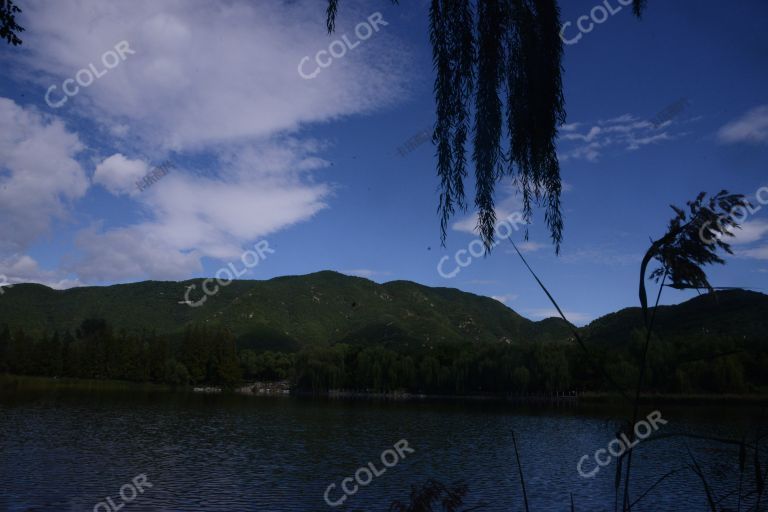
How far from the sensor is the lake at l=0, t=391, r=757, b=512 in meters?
28.2

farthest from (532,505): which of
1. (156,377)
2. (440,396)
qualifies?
(156,377)

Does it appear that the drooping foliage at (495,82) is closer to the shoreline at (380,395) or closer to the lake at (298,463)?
the lake at (298,463)

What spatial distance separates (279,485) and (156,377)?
148311 mm

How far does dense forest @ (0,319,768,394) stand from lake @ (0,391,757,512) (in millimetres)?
56547

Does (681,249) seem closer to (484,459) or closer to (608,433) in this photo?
(484,459)

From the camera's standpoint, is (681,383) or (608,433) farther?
(681,383)

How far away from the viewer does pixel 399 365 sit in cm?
15425

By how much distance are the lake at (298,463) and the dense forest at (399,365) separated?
56.5m

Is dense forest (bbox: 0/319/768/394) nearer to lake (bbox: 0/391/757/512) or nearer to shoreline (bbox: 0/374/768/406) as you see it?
shoreline (bbox: 0/374/768/406)

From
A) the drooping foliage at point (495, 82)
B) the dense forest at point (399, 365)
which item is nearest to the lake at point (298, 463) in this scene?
the drooping foliage at point (495, 82)

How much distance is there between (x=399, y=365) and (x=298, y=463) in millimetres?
117083

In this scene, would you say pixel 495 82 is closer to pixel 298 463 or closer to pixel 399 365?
pixel 298 463

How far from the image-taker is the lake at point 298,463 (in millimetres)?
28203

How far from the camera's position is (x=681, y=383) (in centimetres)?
11800
